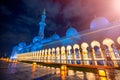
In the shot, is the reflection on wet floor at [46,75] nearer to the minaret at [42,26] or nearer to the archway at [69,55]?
the archway at [69,55]

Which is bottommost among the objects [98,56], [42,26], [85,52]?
[98,56]

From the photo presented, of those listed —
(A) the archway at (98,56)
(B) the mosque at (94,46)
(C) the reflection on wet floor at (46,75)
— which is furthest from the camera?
(A) the archway at (98,56)

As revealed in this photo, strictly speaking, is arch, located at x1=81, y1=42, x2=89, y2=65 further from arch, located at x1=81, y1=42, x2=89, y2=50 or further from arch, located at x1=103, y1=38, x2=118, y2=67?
arch, located at x1=103, y1=38, x2=118, y2=67

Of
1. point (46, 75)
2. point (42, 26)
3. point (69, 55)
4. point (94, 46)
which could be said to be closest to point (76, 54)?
point (69, 55)

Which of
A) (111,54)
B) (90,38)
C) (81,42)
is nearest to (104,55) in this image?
(111,54)

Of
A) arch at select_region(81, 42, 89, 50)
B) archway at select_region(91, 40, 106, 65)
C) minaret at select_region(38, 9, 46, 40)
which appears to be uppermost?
minaret at select_region(38, 9, 46, 40)

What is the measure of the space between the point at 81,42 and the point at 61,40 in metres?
5.46

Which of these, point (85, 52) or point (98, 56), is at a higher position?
point (85, 52)

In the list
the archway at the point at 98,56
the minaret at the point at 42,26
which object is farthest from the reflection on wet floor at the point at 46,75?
the minaret at the point at 42,26

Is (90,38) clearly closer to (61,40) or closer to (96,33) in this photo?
(96,33)

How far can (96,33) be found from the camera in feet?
45.0

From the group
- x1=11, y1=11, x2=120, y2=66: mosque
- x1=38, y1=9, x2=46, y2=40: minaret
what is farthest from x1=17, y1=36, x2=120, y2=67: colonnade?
x1=38, y1=9, x2=46, y2=40: minaret

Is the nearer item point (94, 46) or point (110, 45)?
point (110, 45)

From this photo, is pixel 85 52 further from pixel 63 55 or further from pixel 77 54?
pixel 63 55
